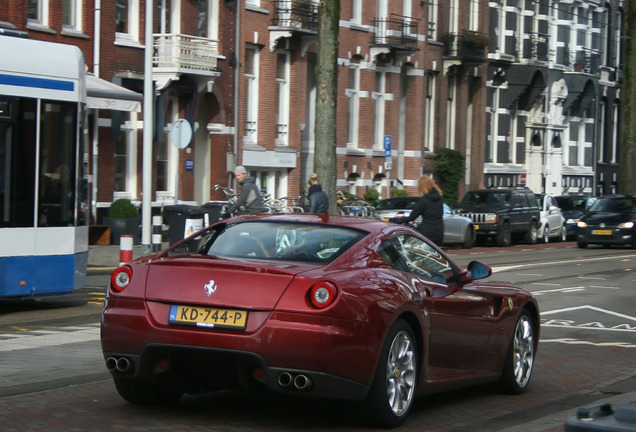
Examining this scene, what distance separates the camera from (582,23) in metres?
66.3

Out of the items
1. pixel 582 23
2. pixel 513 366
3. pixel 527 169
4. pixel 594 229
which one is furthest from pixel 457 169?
pixel 513 366

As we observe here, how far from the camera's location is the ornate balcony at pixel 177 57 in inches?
1351

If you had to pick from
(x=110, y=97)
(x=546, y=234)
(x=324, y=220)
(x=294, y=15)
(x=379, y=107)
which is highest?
(x=294, y=15)

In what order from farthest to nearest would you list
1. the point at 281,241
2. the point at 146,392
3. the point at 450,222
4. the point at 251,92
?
1. the point at 251,92
2. the point at 450,222
3. the point at 146,392
4. the point at 281,241

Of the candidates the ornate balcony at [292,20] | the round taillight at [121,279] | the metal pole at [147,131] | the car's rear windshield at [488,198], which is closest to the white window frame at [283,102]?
the ornate balcony at [292,20]

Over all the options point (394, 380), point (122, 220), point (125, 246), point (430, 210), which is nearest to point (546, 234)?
point (122, 220)

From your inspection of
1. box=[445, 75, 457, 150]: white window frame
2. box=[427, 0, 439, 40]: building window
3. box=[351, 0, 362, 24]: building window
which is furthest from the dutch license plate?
box=[445, 75, 457, 150]: white window frame

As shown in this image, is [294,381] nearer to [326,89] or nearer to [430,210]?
[430,210]

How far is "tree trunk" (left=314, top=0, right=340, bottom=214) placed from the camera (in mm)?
28906

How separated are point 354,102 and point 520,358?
36.3m

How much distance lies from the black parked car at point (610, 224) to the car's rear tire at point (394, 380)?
30377 millimetres

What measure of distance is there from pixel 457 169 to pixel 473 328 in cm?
4313

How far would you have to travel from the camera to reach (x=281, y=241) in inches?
329

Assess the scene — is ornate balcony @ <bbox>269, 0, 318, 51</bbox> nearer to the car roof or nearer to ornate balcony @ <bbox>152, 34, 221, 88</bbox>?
ornate balcony @ <bbox>152, 34, 221, 88</bbox>
